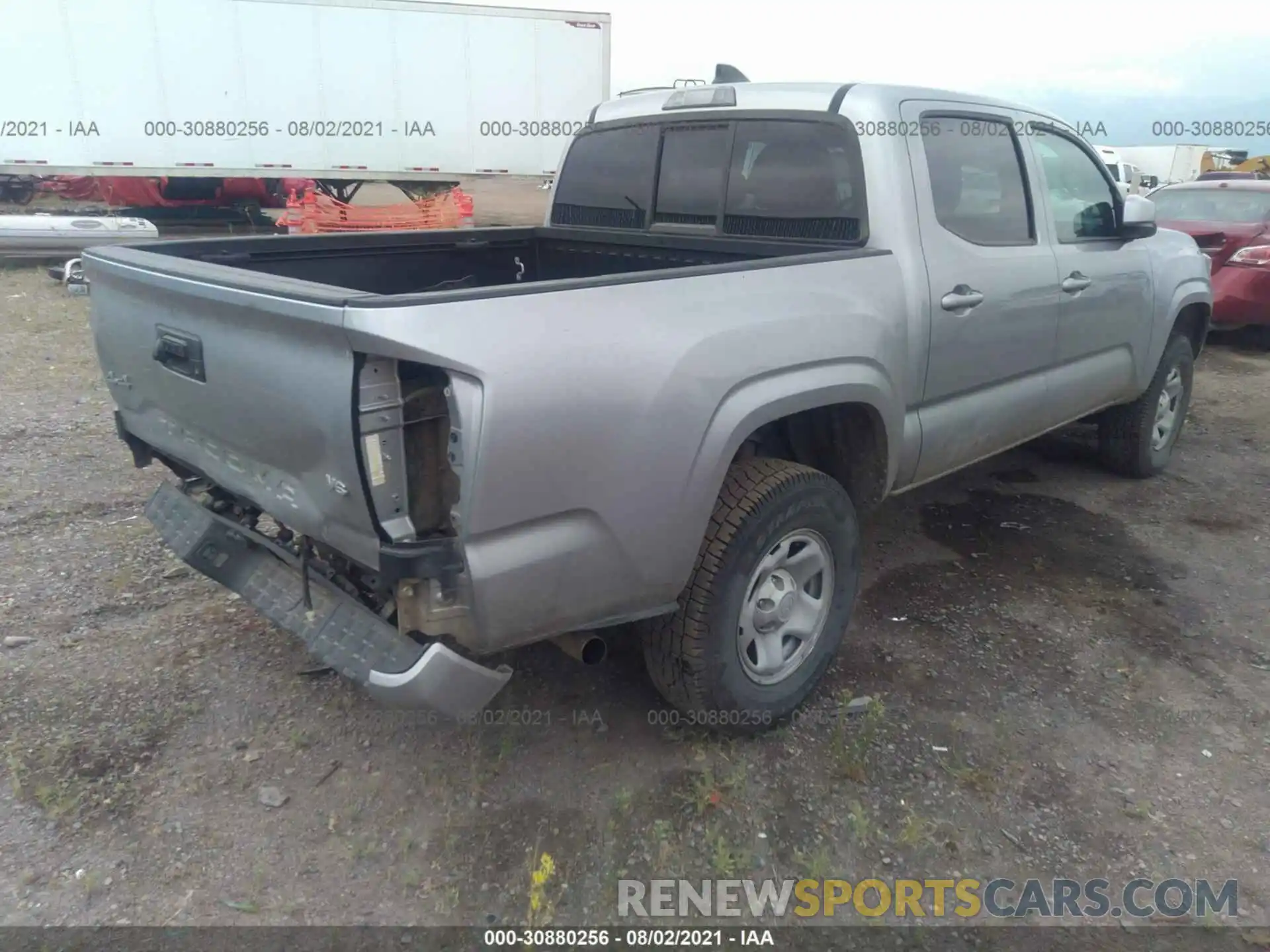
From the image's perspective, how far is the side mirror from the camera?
4.36 metres

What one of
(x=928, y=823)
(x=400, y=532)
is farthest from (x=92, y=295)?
(x=928, y=823)

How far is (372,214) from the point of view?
15.7 metres

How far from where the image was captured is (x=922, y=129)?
11.2 feet

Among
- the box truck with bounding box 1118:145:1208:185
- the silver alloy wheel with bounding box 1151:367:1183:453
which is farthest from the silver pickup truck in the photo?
the box truck with bounding box 1118:145:1208:185

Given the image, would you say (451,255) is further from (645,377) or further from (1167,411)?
(1167,411)

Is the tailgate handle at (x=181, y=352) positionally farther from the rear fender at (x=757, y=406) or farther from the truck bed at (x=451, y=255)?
the rear fender at (x=757, y=406)

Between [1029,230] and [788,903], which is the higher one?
[1029,230]

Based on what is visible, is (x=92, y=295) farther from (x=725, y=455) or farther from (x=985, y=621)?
(x=985, y=621)

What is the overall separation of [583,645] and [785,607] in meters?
0.74

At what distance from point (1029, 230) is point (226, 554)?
3400mm

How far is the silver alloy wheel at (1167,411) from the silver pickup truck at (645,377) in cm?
100

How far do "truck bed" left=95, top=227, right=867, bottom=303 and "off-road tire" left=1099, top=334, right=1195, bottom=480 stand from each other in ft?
9.18

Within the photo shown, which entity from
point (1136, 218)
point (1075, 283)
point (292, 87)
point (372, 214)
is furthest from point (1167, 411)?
point (372, 214)

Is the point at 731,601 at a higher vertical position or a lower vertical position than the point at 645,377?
lower
